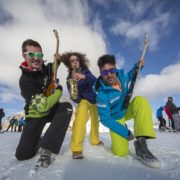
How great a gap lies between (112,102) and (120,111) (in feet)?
0.74

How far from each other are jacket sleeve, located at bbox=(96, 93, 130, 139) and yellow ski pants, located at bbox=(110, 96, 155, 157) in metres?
0.11

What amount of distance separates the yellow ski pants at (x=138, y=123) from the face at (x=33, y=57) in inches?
75.2

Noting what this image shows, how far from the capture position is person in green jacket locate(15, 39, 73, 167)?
12.6 ft

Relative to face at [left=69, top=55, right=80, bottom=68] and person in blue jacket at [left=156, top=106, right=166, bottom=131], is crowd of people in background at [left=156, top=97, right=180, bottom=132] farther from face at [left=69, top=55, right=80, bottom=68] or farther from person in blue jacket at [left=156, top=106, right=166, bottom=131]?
face at [left=69, top=55, right=80, bottom=68]

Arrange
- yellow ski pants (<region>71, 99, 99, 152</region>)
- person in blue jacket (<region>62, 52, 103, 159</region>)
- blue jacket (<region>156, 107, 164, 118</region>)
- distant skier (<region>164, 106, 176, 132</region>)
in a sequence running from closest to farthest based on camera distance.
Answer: yellow ski pants (<region>71, 99, 99, 152</region>) < person in blue jacket (<region>62, 52, 103, 159</region>) < distant skier (<region>164, 106, 176, 132</region>) < blue jacket (<region>156, 107, 164, 118</region>)

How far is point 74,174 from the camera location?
295 centimetres

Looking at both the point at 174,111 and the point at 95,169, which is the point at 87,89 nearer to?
the point at 95,169

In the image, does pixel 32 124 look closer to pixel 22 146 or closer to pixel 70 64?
pixel 22 146

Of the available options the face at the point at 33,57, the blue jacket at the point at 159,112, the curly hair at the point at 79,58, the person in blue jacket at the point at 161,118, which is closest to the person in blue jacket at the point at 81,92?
the curly hair at the point at 79,58

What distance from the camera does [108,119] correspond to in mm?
4195

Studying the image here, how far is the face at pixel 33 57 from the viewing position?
177 inches

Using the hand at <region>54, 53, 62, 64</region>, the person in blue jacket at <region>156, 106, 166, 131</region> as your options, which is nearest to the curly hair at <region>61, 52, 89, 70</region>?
the hand at <region>54, 53, 62, 64</region>

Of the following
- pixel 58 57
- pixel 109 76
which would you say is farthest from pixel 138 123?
pixel 58 57

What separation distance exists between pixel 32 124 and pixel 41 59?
1.30 meters
